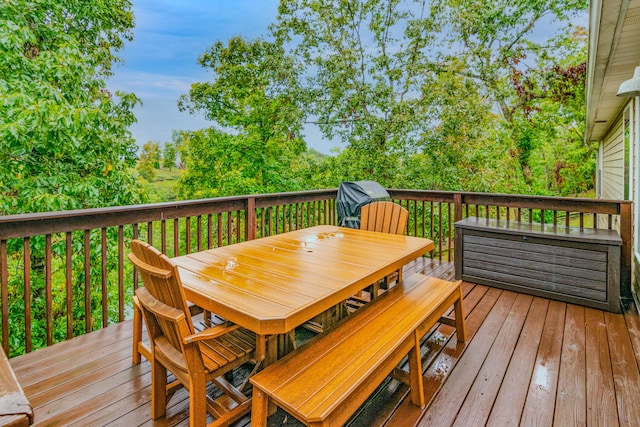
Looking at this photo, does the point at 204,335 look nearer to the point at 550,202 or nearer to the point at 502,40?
the point at 550,202

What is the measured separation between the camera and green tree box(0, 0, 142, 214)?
13.8ft

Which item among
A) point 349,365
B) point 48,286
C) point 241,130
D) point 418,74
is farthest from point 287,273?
point 241,130

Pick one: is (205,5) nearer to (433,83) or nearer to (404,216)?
(433,83)

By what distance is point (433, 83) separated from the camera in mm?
7922

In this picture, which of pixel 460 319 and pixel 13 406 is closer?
pixel 13 406

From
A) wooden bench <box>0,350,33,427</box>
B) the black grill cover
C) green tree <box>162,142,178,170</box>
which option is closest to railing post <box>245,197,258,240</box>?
the black grill cover

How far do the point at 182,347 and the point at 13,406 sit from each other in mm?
645

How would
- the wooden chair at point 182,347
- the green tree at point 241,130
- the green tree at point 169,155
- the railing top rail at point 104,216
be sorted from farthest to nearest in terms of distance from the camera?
the green tree at point 169,155 → the green tree at point 241,130 → the railing top rail at point 104,216 → the wooden chair at point 182,347

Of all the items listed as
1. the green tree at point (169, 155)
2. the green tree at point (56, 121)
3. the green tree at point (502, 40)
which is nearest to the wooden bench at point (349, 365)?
the green tree at point (56, 121)

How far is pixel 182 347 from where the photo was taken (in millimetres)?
1378

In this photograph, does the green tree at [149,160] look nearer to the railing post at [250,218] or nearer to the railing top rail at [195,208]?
the railing top rail at [195,208]

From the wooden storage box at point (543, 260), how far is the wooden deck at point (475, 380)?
0.30 meters

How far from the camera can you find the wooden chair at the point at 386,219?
3135 mm

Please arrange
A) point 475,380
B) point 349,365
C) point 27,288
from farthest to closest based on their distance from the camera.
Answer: point 27,288 < point 475,380 < point 349,365
